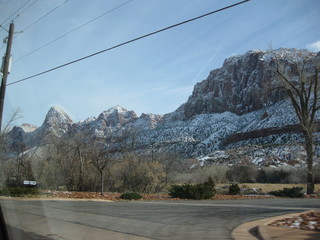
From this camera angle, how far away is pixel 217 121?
13188 centimetres

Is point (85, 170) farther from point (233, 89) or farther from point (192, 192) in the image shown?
point (233, 89)

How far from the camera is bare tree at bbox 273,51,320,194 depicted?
102ft

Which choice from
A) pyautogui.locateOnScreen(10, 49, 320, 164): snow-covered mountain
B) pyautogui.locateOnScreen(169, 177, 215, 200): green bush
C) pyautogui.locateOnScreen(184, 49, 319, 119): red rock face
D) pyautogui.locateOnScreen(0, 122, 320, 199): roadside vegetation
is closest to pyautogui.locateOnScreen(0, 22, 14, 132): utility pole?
pyautogui.locateOnScreen(10, 49, 320, 164): snow-covered mountain

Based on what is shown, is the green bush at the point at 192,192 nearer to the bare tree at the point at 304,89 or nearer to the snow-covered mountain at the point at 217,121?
the bare tree at the point at 304,89

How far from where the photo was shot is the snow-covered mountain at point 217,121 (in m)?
43.5

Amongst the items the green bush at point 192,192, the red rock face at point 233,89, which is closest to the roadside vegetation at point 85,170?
the green bush at point 192,192

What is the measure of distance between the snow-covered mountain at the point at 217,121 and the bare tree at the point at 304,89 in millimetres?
292

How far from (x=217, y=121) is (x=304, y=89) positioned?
10031 centimetres

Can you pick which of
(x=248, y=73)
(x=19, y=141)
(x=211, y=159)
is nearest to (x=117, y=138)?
(x=19, y=141)

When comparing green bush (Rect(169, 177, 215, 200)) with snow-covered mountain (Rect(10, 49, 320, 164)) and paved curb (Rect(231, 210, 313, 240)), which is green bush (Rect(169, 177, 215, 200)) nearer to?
snow-covered mountain (Rect(10, 49, 320, 164))

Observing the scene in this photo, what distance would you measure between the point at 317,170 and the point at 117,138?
3302 cm

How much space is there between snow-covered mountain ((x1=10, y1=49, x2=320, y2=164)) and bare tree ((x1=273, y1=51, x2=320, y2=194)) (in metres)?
0.29

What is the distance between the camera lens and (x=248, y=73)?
104 metres

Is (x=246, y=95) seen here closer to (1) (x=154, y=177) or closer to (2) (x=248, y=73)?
(2) (x=248, y=73)
